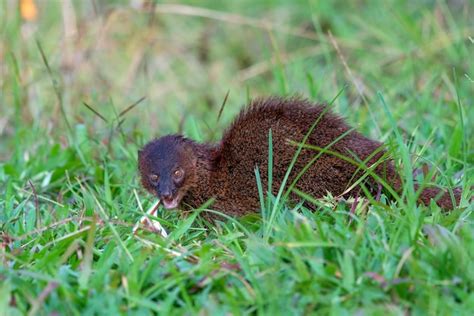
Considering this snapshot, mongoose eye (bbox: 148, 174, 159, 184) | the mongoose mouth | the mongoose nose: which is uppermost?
mongoose eye (bbox: 148, 174, 159, 184)

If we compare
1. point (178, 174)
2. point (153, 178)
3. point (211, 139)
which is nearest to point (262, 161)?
point (178, 174)

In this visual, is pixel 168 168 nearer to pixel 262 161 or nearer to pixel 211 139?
pixel 262 161

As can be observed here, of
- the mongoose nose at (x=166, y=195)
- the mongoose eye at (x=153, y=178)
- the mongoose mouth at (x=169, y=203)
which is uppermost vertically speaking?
the mongoose eye at (x=153, y=178)

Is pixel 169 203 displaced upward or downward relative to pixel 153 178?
downward

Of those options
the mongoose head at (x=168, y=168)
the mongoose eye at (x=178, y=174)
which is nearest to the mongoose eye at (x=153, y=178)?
the mongoose head at (x=168, y=168)

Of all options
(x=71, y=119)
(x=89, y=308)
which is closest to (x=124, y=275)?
(x=89, y=308)

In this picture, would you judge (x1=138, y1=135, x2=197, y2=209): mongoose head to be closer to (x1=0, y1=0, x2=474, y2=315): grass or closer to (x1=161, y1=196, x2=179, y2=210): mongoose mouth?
(x1=161, y1=196, x2=179, y2=210): mongoose mouth

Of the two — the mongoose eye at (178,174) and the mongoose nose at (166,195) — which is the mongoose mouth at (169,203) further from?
the mongoose eye at (178,174)

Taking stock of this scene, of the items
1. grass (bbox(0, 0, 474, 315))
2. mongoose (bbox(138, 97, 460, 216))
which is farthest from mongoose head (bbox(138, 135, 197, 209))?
grass (bbox(0, 0, 474, 315))
